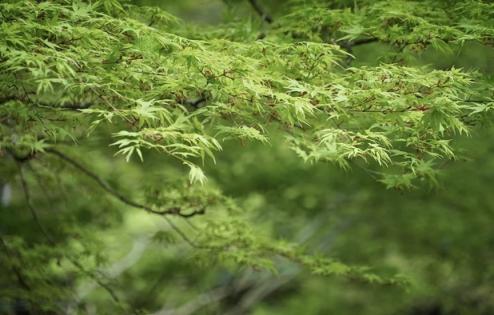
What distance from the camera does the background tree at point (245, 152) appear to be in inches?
118

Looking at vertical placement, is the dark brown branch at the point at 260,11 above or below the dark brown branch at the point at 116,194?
above

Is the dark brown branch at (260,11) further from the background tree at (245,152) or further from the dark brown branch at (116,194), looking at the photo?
the dark brown branch at (116,194)

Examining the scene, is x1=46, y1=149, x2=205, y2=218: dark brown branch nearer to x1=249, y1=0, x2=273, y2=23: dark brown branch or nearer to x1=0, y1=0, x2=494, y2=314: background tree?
x1=0, y1=0, x2=494, y2=314: background tree

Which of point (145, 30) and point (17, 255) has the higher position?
point (145, 30)

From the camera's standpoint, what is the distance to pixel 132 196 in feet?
20.2

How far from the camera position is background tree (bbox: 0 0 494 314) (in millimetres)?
3008

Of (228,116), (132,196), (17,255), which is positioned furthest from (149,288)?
(228,116)

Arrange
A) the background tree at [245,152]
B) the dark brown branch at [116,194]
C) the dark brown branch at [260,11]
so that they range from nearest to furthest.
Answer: the background tree at [245,152] → the dark brown branch at [116,194] → the dark brown branch at [260,11]

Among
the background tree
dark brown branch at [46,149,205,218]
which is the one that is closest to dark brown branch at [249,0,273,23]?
the background tree

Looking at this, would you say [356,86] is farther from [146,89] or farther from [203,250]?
[203,250]

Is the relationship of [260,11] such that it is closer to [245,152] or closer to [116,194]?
[116,194]

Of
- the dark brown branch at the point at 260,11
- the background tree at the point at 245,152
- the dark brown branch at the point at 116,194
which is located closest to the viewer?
the background tree at the point at 245,152

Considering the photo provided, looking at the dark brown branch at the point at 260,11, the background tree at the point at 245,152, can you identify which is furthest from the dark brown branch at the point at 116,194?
the dark brown branch at the point at 260,11

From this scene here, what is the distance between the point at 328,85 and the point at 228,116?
2.04 ft
